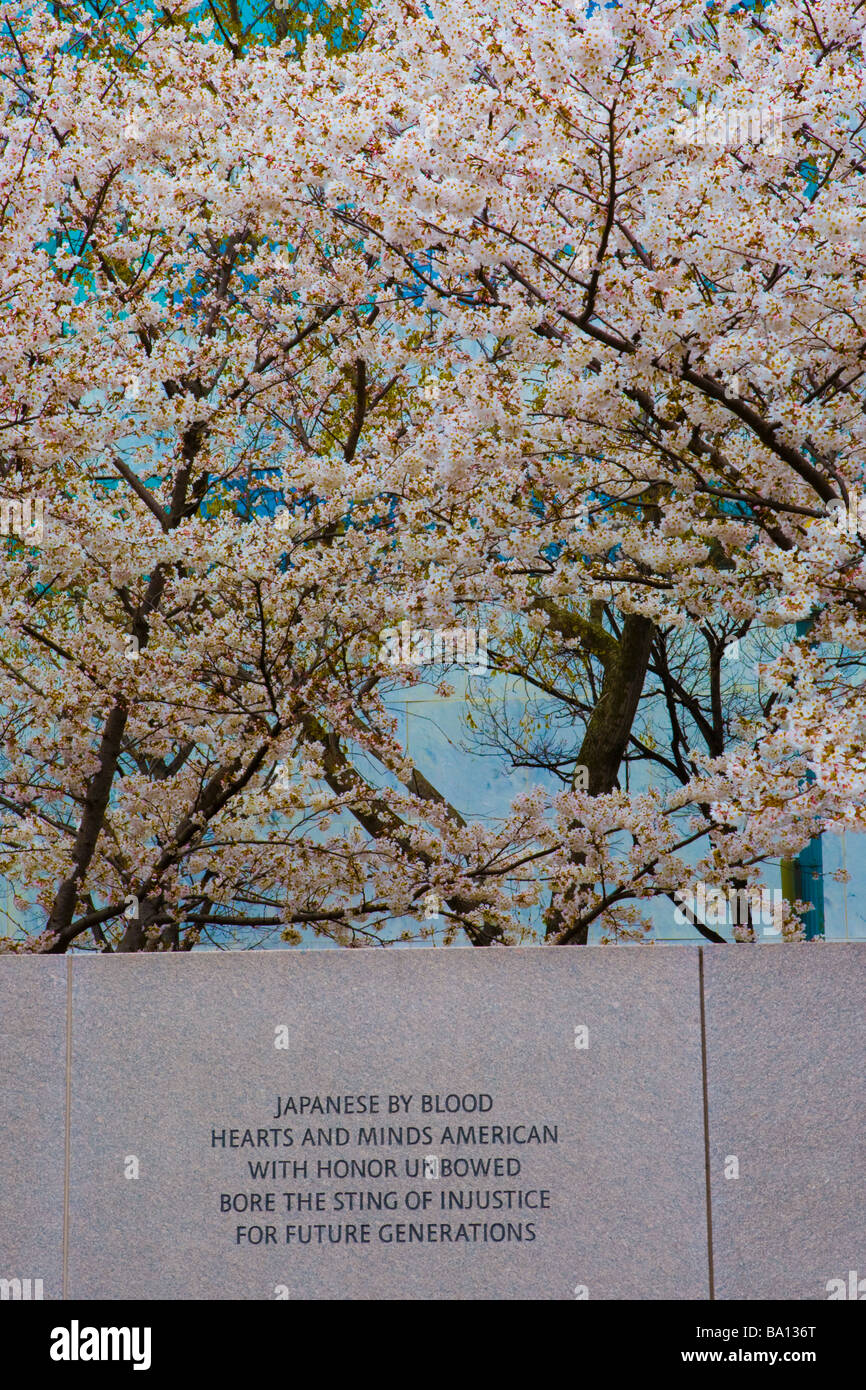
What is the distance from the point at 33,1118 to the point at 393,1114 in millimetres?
1566

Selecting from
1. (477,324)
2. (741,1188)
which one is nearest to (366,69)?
(477,324)

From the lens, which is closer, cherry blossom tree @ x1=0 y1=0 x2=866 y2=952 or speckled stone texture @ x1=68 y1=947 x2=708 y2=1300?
speckled stone texture @ x1=68 y1=947 x2=708 y2=1300

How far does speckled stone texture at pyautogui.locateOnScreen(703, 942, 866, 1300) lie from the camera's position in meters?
5.87

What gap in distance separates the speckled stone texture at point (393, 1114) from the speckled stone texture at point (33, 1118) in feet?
0.28

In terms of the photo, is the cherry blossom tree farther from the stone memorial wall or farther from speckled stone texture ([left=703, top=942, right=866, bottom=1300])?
the stone memorial wall

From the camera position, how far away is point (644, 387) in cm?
695

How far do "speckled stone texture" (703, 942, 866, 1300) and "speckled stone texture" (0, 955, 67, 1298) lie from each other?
2805mm

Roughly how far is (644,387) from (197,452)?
→ 3.50 metres

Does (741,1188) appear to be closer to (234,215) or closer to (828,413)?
(828,413)

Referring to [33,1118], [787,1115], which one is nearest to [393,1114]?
[33,1118]

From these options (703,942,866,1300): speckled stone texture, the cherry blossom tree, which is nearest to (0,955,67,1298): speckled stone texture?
the cherry blossom tree

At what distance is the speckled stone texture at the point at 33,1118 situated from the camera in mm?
5941

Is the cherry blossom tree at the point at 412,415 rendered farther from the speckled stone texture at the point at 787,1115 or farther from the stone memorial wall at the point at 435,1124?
the stone memorial wall at the point at 435,1124
